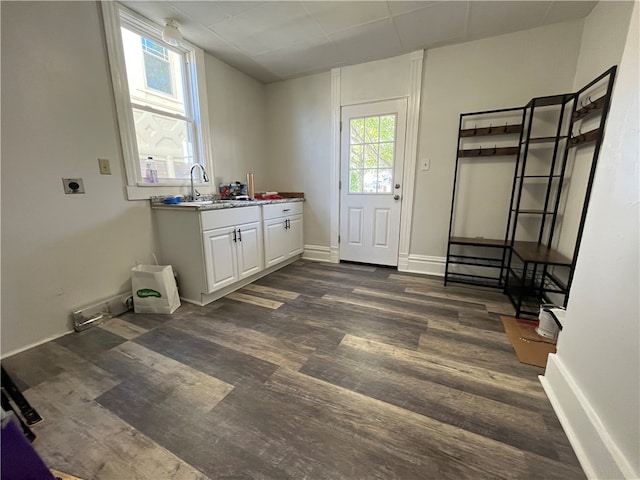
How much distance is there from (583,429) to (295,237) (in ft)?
9.69

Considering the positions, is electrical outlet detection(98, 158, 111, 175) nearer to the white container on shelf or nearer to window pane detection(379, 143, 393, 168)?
window pane detection(379, 143, 393, 168)

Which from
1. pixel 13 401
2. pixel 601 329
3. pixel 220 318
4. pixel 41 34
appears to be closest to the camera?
pixel 601 329

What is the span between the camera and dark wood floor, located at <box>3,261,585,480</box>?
1005mm

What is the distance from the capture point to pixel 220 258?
236 cm

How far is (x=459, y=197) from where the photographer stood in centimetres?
281

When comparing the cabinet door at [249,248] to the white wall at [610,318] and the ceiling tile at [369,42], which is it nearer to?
the ceiling tile at [369,42]

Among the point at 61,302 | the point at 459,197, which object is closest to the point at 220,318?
the point at 61,302

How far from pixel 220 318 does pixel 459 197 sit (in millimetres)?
2667

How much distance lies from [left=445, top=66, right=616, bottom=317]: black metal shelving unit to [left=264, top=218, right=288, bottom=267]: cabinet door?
1.93 metres

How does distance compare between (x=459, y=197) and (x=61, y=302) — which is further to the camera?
(x=459, y=197)

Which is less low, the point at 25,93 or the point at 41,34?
the point at 41,34

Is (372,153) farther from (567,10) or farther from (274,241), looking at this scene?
(567,10)

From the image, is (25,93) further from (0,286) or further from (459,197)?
(459,197)

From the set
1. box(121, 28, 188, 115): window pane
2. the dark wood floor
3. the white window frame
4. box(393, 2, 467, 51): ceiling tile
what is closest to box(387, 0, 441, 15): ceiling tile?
box(393, 2, 467, 51): ceiling tile
